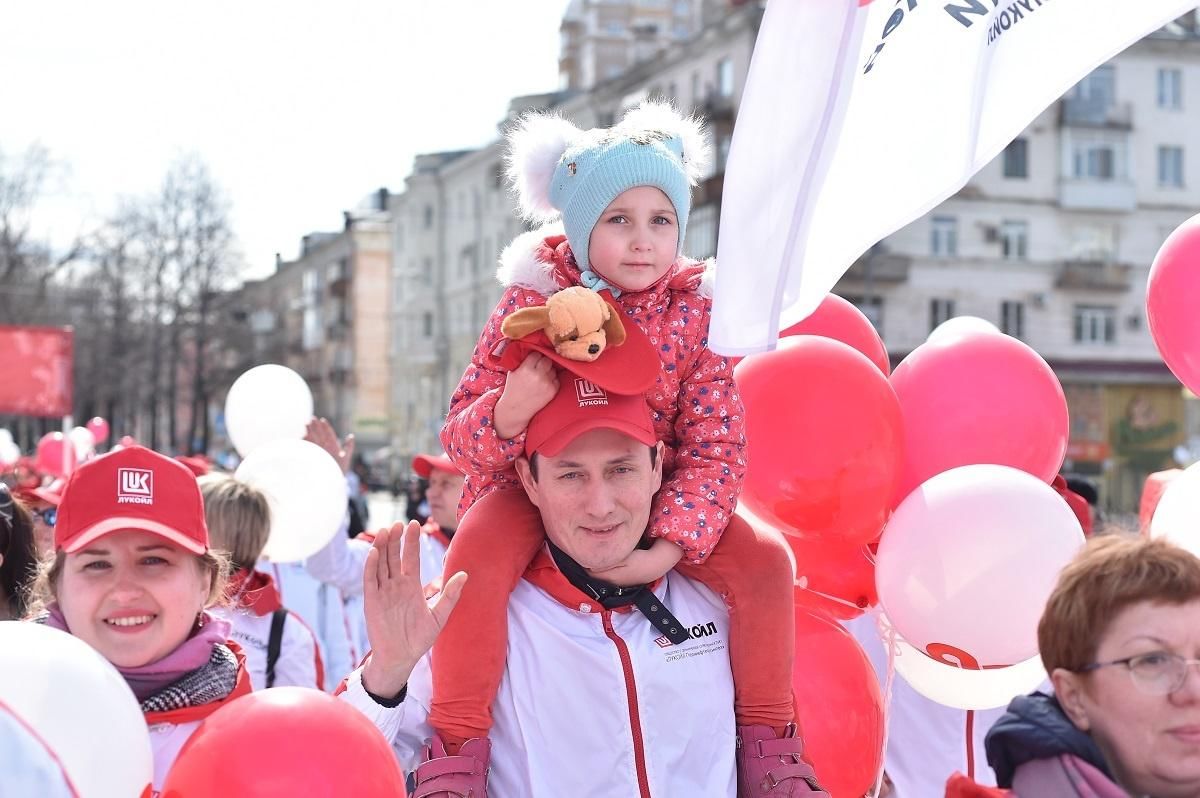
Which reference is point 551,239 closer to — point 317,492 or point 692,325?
point 692,325

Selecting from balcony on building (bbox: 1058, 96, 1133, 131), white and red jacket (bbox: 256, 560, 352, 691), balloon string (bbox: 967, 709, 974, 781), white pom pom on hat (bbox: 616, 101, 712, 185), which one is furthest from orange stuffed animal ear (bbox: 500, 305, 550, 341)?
balcony on building (bbox: 1058, 96, 1133, 131)

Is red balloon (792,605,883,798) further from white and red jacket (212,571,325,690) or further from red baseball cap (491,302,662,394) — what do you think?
white and red jacket (212,571,325,690)

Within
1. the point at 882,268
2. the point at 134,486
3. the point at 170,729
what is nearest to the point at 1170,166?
the point at 882,268

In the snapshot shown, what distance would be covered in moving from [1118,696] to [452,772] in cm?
139

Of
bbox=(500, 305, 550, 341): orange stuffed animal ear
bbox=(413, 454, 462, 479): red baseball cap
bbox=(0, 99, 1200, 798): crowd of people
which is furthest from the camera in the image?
bbox=(413, 454, 462, 479): red baseball cap

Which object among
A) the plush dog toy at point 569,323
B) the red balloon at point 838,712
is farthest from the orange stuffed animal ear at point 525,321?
the red balloon at point 838,712

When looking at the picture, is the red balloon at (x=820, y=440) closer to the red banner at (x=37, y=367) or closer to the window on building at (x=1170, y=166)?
the red banner at (x=37, y=367)

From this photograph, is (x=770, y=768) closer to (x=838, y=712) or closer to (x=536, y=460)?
(x=838, y=712)

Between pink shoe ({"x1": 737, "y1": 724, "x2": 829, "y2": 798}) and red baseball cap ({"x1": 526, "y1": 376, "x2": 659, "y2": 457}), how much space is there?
74 cm

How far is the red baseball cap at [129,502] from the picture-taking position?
3266mm

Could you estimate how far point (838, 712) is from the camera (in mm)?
3787

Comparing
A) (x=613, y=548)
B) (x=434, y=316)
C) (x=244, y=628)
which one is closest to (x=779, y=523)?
(x=613, y=548)

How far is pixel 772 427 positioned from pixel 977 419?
2.10ft

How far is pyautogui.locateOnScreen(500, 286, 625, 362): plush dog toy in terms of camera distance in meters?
2.97
